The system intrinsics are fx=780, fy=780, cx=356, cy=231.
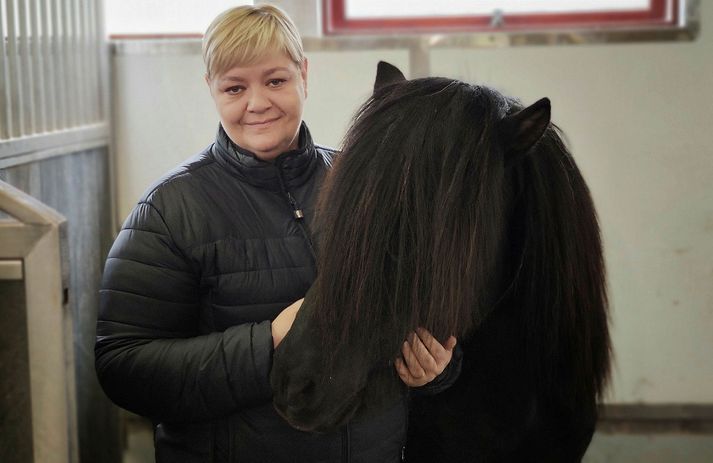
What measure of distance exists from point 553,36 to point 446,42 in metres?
0.27

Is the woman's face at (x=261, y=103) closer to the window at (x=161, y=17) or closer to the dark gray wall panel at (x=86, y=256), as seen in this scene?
the dark gray wall panel at (x=86, y=256)

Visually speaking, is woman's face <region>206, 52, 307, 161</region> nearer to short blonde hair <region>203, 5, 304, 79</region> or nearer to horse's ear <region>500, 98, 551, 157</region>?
short blonde hair <region>203, 5, 304, 79</region>

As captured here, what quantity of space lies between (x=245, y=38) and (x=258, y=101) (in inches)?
3.3

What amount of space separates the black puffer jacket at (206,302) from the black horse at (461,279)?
0.16 m

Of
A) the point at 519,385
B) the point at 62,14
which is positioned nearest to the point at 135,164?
the point at 62,14

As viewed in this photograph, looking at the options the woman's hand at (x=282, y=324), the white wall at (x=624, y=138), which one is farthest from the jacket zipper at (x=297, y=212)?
the white wall at (x=624, y=138)

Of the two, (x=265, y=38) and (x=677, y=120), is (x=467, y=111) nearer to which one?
(x=265, y=38)

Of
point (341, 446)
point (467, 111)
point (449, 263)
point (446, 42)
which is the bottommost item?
point (341, 446)

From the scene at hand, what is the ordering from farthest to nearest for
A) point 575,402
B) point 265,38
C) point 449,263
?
point 265,38 < point 575,402 < point 449,263

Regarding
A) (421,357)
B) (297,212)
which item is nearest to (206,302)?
(297,212)

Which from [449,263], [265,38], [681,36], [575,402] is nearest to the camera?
[449,263]

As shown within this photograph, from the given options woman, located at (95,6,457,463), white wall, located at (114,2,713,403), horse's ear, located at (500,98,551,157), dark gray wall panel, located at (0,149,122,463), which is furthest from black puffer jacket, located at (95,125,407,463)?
white wall, located at (114,2,713,403)

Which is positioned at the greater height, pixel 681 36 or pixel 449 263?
pixel 681 36

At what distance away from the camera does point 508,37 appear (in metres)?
1.99
